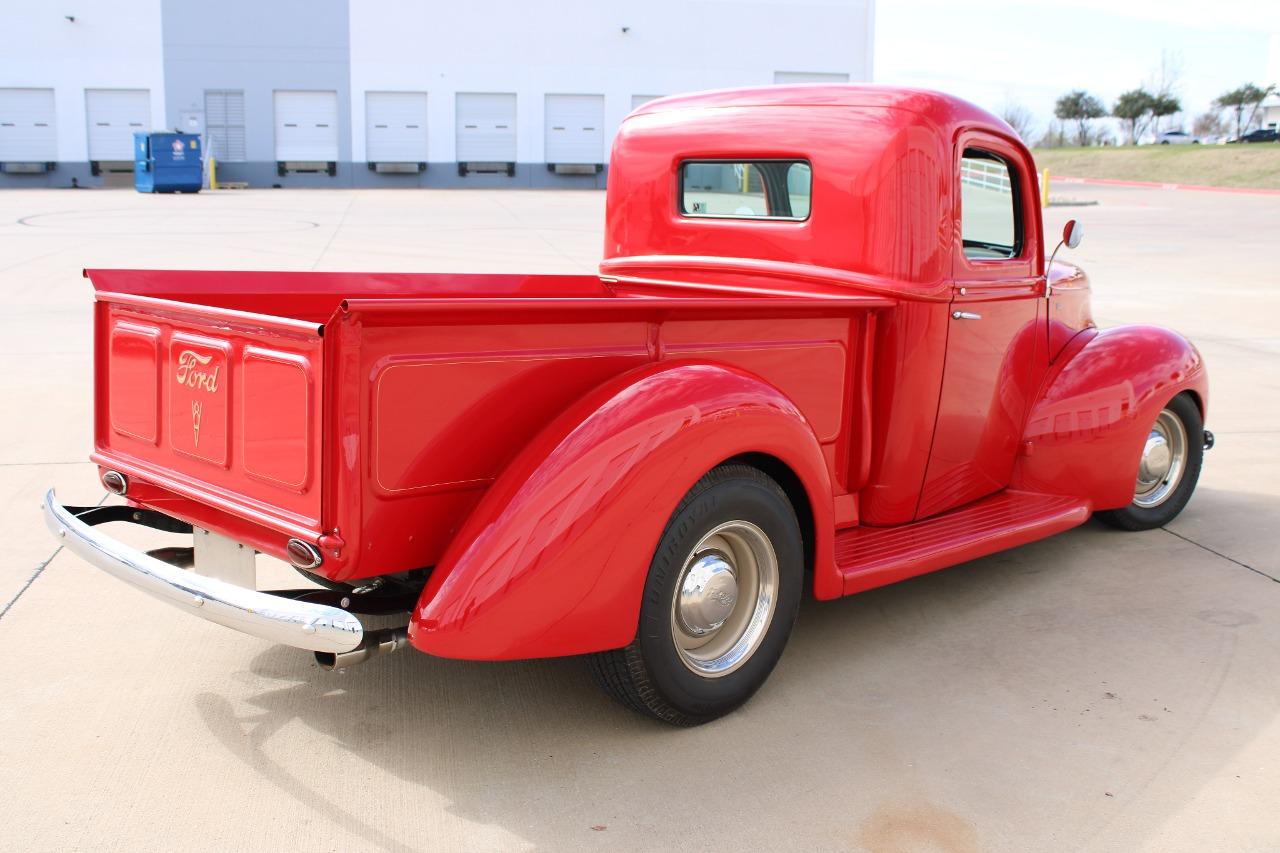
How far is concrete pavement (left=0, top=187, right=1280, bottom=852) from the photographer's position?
2.82 meters

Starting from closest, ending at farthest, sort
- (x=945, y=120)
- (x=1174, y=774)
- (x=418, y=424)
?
1. (x=418, y=424)
2. (x=1174, y=774)
3. (x=945, y=120)

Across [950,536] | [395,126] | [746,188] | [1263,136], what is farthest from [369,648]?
[1263,136]

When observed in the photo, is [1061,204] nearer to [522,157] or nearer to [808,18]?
[808,18]

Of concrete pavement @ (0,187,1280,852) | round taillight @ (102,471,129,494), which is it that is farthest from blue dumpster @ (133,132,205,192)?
round taillight @ (102,471,129,494)

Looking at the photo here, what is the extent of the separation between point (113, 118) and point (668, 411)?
3843 cm

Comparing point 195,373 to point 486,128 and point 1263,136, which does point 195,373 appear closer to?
point 486,128

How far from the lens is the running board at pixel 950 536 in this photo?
3.74 m

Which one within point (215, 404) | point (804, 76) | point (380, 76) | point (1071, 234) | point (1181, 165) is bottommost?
point (215, 404)

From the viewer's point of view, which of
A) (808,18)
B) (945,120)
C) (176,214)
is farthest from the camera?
(808,18)

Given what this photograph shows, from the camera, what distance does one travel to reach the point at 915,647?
3934 millimetres

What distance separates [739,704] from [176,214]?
2197cm

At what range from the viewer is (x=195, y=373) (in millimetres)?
3156

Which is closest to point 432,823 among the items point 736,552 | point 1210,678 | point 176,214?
point 736,552

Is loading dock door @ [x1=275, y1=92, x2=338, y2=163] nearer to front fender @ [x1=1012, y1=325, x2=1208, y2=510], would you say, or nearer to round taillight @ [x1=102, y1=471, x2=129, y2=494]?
front fender @ [x1=1012, y1=325, x2=1208, y2=510]
